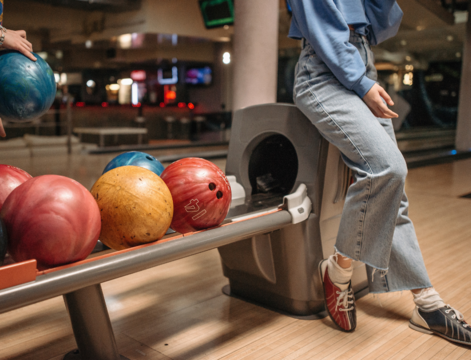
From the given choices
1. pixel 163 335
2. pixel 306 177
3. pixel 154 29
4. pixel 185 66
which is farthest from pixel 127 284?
pixel 185 66

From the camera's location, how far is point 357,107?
1.37 meters

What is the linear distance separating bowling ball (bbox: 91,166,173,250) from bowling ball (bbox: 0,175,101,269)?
0.32 feet

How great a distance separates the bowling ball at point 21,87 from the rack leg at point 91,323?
0.47m

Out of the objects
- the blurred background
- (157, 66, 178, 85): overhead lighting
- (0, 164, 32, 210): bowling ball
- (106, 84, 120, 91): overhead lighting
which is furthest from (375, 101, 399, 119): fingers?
(157, 66, 178, 85): overhead lighting

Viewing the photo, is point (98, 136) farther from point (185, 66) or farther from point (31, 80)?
point (31, 80)

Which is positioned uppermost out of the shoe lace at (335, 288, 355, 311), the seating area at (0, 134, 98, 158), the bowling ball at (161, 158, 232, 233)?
the bowling ball at (161, 158, 232, 233)

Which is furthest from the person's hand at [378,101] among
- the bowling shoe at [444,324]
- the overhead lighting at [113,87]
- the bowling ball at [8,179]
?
the overhead lighting at [113,87]

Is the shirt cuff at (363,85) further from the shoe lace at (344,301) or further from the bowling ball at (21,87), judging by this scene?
the bowling ball at (21,87)

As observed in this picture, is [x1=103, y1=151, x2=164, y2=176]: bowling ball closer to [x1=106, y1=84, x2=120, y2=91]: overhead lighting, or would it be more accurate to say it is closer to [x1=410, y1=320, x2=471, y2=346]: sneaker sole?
[x1=410, y1=320, x2=471, y2=346]: sneaker sole

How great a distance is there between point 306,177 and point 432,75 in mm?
11382

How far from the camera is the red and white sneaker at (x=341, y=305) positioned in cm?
147

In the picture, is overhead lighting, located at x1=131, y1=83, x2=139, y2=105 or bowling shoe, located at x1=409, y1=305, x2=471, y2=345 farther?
overhead lighting, located at x1=131, y1=83, x2=139, y2=105

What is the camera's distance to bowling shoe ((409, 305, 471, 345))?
1.39 meters

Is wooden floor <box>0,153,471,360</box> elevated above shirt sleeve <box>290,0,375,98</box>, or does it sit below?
below
